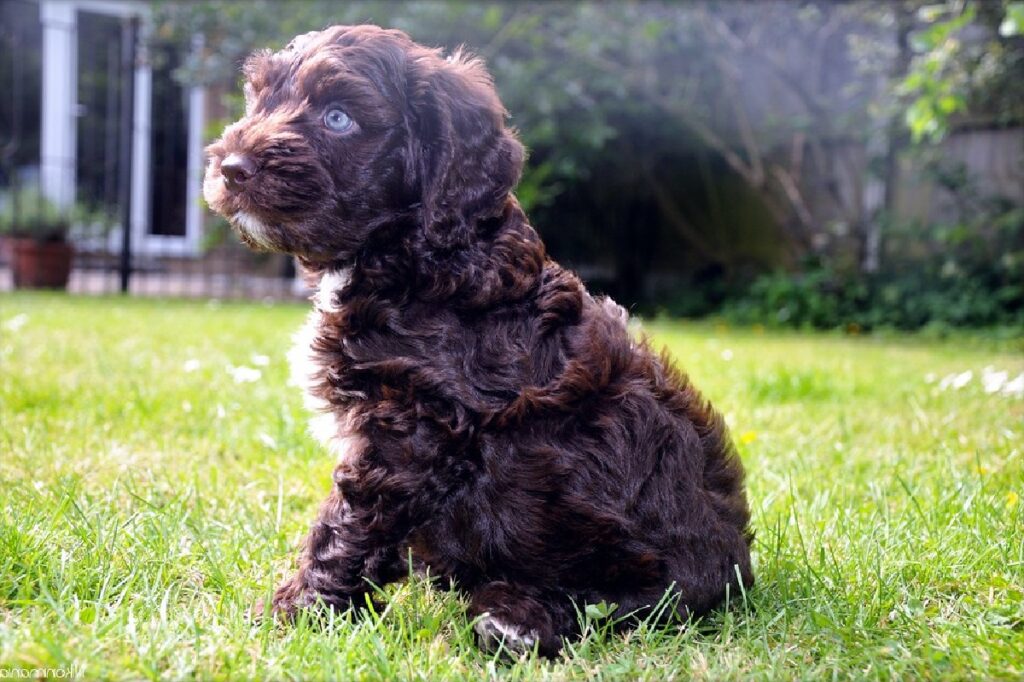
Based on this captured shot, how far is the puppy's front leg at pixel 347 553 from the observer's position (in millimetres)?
2031

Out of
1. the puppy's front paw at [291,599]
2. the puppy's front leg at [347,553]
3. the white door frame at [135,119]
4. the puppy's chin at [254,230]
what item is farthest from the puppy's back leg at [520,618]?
the white door frame at [135,119]

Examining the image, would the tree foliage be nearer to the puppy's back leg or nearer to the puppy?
the puppy

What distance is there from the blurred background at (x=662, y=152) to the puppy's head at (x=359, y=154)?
6.36 m

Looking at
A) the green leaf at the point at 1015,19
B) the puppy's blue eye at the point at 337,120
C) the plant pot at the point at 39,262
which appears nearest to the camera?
the puppy's blue eye at the point at 337,120

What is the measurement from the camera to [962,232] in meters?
9.66

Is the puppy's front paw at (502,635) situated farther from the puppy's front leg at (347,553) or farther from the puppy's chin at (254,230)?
the puppy's chin at (254,230)

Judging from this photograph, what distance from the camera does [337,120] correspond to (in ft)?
7.50

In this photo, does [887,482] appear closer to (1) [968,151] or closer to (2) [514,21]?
(2) [514,21]

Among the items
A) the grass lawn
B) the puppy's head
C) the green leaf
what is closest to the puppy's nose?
the puppy's head

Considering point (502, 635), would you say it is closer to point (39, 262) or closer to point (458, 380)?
point (458, 380)

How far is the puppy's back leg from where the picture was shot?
196cm

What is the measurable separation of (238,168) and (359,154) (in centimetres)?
29

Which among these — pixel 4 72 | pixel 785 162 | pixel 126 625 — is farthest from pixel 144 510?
pixel 4 72

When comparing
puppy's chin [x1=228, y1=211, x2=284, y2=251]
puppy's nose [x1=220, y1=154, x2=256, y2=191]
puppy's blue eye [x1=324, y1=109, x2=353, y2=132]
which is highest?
puppy's blue eye [x1=324, y1=109, x2=353, y2=132]
